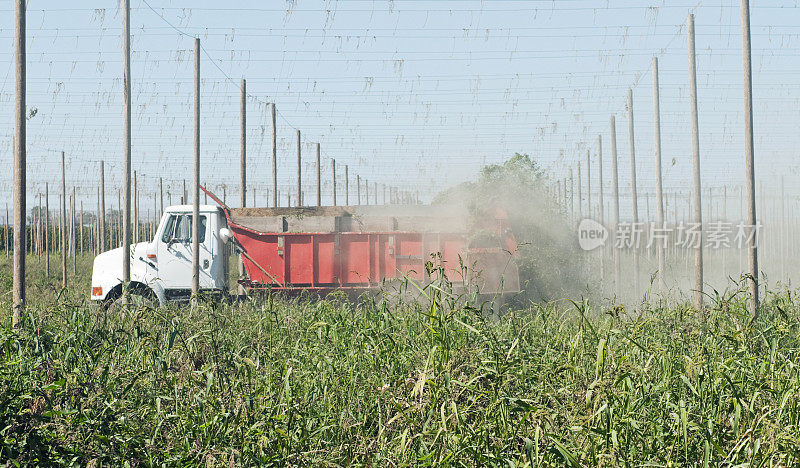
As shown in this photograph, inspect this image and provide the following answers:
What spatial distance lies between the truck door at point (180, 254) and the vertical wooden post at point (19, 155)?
11.3 ft

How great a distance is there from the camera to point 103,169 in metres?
33.8

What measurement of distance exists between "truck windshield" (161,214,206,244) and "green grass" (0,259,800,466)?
310 inches

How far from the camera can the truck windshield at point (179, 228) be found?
14570 mm

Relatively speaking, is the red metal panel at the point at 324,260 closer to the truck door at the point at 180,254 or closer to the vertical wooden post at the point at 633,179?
the truck door at the point at 180,254

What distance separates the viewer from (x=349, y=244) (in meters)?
14.6

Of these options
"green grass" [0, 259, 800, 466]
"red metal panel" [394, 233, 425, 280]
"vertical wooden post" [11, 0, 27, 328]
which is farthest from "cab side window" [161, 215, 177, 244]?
"green grass" [0, 259, 800, 466]

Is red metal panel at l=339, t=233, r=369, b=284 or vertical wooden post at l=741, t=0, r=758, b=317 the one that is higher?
vertical wooden post at l=741, t=0, r=758, b=317

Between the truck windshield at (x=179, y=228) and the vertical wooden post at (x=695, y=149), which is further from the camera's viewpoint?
the vertical wooden post at (x=695, y=149)

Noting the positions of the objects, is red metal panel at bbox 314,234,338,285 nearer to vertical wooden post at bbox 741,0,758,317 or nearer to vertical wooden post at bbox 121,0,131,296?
vertical wooden post at bbox 121,0,131,296

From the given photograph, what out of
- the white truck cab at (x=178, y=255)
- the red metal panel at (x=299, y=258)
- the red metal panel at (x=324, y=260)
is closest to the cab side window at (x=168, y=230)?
the white truck cab at (x=178, y=255)

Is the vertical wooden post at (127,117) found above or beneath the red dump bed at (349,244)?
above

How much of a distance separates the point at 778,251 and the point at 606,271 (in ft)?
58.4

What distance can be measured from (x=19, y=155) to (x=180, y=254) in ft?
13.2

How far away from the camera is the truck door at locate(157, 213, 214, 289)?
1454 cm
